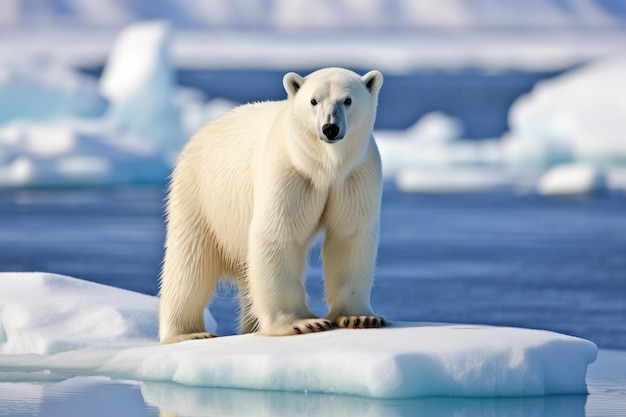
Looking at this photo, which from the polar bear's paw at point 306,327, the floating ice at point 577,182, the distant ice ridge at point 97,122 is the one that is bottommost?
the polar bear's paw at point 306,327

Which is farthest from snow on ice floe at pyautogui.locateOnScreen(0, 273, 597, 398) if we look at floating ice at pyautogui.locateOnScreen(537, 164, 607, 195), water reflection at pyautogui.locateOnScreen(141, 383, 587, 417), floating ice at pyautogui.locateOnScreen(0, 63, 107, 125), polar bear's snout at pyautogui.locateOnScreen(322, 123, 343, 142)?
floating ice at pyautogui.locateOnScreen(0, 63, 107, 125)

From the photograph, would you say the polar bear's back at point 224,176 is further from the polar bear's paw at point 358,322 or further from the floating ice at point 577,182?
the floating ice at point 577,182

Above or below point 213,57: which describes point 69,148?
below

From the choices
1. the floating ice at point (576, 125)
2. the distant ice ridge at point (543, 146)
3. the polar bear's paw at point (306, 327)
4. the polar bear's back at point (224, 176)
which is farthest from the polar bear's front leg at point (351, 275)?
the floating ice at point (576, 125)

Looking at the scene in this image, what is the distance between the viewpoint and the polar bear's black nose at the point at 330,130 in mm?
4902

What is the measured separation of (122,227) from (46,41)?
91817 mm

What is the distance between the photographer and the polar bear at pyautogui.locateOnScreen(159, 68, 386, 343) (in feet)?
16.7

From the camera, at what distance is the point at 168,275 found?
19.2 ft

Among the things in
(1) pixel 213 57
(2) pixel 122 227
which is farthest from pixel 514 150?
(1) pixel 213 57

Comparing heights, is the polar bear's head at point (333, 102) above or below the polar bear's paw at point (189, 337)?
above

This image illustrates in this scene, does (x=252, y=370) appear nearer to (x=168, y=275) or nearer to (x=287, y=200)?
(x=287, y=200)

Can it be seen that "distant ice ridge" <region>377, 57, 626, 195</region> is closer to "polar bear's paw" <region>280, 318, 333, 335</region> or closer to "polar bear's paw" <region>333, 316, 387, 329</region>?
"polar bear's paw" <region>333, 316, 387, 329</region>

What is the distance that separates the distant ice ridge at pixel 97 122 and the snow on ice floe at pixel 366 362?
1330cm

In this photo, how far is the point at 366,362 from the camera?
15.5ft
